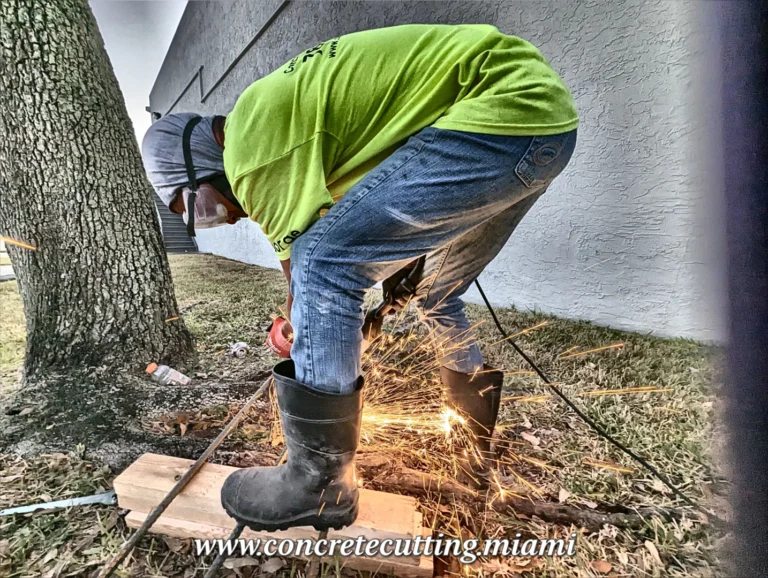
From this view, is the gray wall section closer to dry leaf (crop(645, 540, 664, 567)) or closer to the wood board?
dry leaf (crop(645, 540, 664, 567))

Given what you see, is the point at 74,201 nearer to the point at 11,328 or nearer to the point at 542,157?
the point at 11,328

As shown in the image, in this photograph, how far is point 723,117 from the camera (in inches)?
9.4

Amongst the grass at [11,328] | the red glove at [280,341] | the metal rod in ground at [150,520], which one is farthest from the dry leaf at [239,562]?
the grass at [11,328]

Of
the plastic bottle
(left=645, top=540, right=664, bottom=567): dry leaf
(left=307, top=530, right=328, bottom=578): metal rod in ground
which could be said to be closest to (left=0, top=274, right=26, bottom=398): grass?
the plastic bottle

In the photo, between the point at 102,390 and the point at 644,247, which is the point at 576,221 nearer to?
the point at 644,247

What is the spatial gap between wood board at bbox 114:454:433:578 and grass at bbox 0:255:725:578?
0.04 meters

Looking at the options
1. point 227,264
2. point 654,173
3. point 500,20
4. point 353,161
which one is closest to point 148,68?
point 227,264

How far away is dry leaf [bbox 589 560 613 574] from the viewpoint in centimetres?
57

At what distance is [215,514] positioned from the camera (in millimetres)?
594

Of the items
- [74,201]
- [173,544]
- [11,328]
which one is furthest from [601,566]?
[11,328]

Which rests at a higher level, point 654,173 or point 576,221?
point 654,173

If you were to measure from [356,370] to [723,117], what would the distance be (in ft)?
1.32

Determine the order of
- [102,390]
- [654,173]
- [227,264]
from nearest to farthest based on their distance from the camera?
[654,173] → [102,390] → [227,264]

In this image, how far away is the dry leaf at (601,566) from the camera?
1.88 ft
